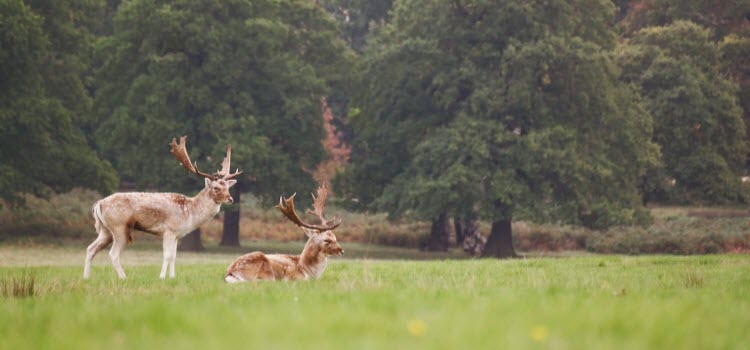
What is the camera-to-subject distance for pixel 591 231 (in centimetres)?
3516

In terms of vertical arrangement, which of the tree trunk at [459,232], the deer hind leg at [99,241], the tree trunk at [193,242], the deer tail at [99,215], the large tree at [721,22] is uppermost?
the large tree at [721,22]

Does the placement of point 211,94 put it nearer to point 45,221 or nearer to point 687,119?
point 45,221

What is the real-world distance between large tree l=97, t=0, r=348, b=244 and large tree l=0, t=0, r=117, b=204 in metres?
1.27

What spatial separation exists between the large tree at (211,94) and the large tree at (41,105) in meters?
1.27

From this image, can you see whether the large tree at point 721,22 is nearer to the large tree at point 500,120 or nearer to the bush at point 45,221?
the large tree at point 500,120

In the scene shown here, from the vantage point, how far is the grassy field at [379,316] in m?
6.13

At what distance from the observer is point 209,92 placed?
3136cm

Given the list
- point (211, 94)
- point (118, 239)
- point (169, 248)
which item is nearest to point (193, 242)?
point (211, 94)

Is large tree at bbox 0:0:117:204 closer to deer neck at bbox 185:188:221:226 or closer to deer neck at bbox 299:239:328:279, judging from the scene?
deer neck at bbox 185:188:221:226

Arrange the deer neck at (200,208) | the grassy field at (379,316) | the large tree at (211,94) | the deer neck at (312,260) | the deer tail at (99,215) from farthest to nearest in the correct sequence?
the large tree at (211,94) → the deer neck at (200,208) → the deer tail at (99,215) → the deer neck at (312,260) → the grassy field at (379,316)

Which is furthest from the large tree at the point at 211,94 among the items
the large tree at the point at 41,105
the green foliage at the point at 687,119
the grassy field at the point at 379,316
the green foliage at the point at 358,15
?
the green foliage at the point at 358,15

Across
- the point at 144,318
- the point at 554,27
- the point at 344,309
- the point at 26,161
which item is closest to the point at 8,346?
the point at 144,318

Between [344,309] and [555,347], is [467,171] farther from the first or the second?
[555,347]

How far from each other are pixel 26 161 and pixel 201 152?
5041 mm
